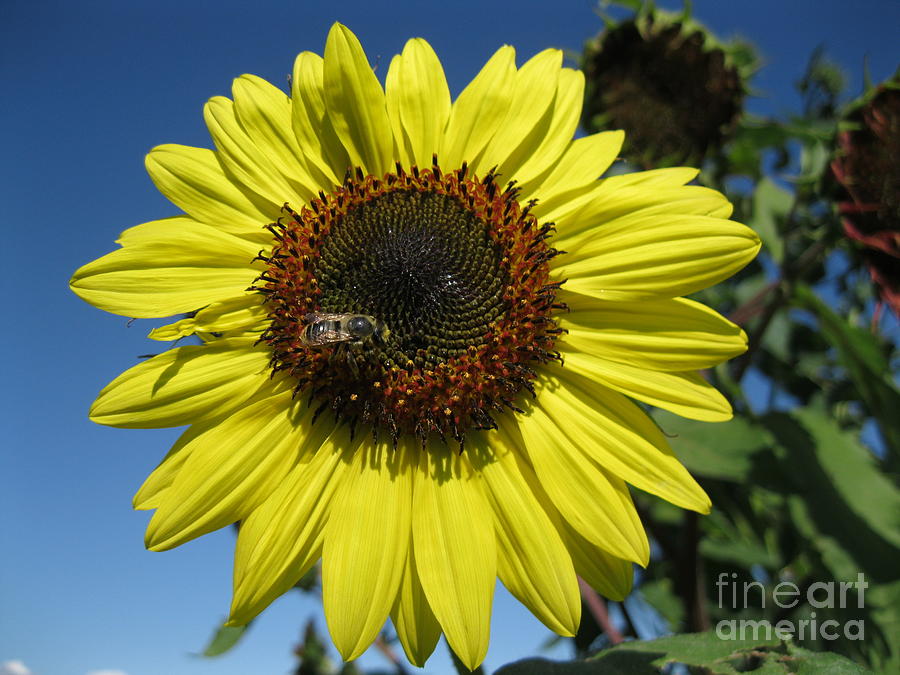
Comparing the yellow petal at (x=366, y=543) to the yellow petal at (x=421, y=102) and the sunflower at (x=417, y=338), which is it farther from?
the yellow petal at (x=421, y=102)

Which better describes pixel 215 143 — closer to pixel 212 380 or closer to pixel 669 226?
pixel 212 380

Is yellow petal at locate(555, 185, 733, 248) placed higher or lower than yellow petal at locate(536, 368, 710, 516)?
higher

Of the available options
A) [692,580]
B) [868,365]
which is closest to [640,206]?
[868,365]

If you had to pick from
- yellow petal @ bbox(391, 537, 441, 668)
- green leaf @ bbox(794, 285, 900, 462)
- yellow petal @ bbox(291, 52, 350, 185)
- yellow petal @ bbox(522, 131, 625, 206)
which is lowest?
yellow petal @ bbox(391, 537, 441, 668)

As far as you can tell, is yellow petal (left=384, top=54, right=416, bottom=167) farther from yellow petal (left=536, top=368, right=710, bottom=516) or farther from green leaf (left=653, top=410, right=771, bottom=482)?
green leaf (left=653, top=410, right=771, bottom=482)

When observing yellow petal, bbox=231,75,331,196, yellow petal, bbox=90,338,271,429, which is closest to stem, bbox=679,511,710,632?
yellow petal, bbox=90,338,271,429

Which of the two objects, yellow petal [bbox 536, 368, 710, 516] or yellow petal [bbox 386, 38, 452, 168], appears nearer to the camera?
yellow petal [bbox 536, 368, 710, 516]

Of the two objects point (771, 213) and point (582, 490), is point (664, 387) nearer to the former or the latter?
point (582, 490)

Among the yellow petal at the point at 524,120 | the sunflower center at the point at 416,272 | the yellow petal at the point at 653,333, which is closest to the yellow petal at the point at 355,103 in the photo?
the sunflower center at the point at 416,272
